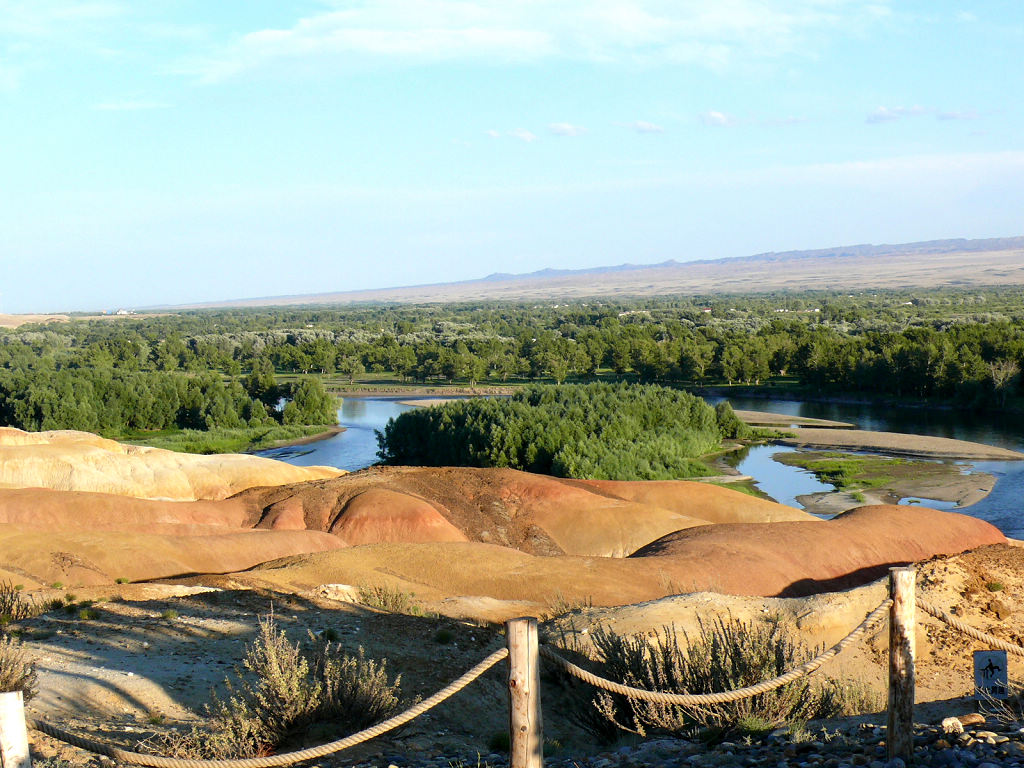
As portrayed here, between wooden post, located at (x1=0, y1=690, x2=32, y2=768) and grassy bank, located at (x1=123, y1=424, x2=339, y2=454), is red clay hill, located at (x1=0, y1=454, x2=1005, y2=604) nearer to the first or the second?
wooden post, located at (x1=0, y1=690, x2=32, y2=768)

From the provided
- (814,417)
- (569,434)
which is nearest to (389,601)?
(569,434)

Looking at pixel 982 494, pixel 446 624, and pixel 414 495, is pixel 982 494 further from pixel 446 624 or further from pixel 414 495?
pixel 446 624

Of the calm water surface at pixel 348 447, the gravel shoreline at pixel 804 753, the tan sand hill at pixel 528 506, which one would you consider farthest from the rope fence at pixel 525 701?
the calm water surface at pixel 348 447

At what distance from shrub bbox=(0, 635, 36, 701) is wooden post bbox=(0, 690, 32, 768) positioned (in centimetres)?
250

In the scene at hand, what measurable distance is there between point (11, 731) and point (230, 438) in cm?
6782

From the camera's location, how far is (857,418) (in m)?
74.3

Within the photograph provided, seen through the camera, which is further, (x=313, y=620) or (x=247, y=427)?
(x=247, y=427)

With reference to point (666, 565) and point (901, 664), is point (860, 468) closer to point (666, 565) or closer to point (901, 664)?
point (666, 565)

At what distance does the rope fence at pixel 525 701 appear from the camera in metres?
6.27

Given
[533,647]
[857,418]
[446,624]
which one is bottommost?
[857,418]

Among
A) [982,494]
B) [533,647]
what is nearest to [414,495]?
[533,647]

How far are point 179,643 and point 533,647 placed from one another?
7036mm

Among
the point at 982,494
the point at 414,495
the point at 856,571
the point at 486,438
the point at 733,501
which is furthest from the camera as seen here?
the point at 486,438

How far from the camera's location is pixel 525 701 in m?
6.93
